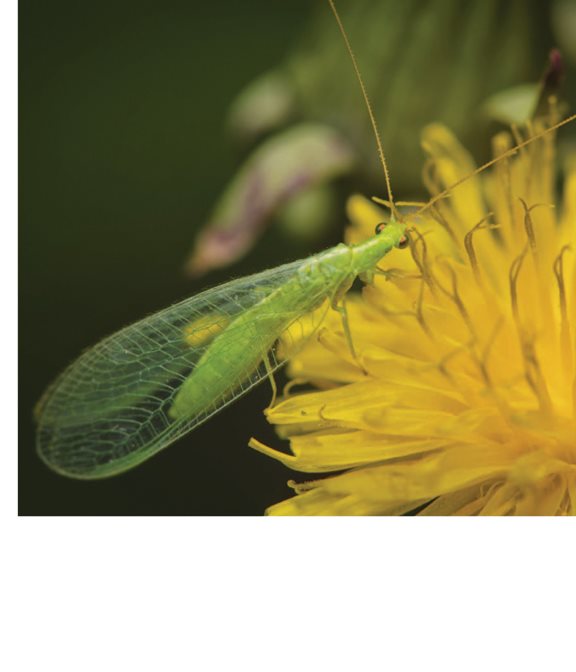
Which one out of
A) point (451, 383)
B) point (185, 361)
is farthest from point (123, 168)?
point (451, 383)

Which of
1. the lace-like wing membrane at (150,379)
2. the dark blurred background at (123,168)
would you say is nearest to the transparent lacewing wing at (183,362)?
the lace-like wing membrane at (150,379)

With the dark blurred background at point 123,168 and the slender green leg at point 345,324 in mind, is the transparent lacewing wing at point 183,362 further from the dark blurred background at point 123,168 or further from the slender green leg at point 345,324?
the dark blurred background at point 123,168

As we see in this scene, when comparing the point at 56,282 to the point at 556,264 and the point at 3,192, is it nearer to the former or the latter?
the point at 3,192

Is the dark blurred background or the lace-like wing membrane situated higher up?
the dark blurred background

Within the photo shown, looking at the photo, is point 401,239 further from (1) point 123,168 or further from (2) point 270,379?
(1) point 123,168

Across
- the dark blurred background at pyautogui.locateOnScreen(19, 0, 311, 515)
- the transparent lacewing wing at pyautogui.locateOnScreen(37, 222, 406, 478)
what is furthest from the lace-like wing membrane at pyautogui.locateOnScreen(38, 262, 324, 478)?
the dark blurred background at pyautogui.locateOnScreen(19, 0, 311, 515)

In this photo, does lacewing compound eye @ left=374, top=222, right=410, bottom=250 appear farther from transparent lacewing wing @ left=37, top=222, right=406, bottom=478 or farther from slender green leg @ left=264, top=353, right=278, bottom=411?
slender green leg @ left=264, top=353, right=278, bottom=411

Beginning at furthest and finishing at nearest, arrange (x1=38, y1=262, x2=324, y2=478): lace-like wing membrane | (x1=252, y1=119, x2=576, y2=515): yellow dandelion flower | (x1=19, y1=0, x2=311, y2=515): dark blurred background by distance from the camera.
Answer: (x1=19, y1=0, x2=311, y2=515): dark blurred background < (x1=38, y1=262, x2=324, y2=478): lace-like wing membrane < (x1=252, y1=119, x2=576, y2=515): yellow dandelion flower

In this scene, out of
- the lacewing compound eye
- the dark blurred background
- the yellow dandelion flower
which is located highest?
the dark blurred background
